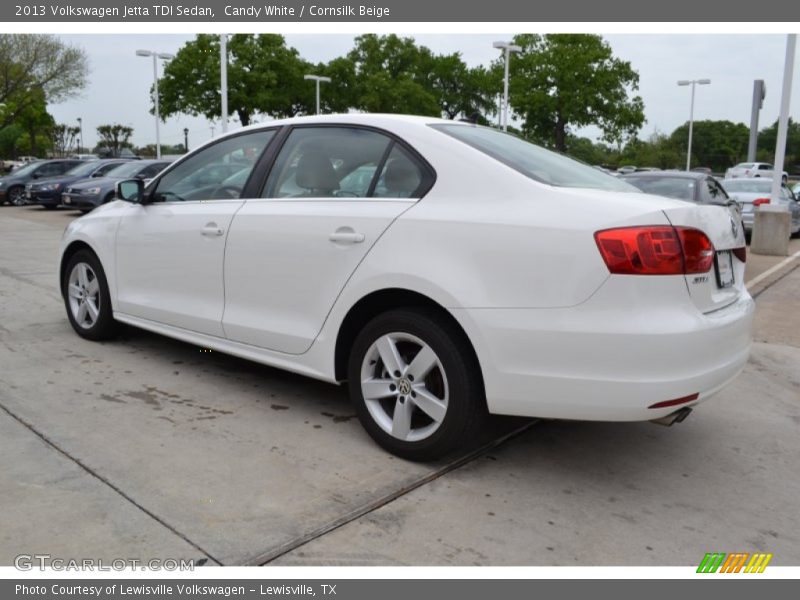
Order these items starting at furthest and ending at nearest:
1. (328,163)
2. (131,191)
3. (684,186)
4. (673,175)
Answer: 1. (673,175)
2. (684,186)
3. (131,191)
4. (328,163)

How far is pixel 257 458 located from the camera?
356 centimetres

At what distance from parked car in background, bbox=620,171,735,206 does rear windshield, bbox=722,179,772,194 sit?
19.4 feet

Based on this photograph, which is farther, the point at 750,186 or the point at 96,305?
the point at 750,186

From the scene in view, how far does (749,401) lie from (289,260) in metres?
3.06

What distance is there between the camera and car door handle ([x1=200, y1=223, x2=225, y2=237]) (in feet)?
14.2

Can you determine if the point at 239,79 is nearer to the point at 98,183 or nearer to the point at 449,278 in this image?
the point at 98,183

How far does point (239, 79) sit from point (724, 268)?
4861 cm

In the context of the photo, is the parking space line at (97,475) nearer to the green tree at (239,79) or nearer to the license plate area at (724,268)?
the license plate area at (724,268)

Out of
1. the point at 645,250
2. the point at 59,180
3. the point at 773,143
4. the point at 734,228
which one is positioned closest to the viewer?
the point at 645,250

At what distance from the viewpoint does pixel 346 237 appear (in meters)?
3.68

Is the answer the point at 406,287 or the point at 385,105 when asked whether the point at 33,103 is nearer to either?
the point at 385,105

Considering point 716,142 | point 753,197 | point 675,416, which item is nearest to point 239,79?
point 753,197

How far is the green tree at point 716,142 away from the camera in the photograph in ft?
257

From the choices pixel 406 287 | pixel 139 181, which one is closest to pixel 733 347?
pixel 406 287
